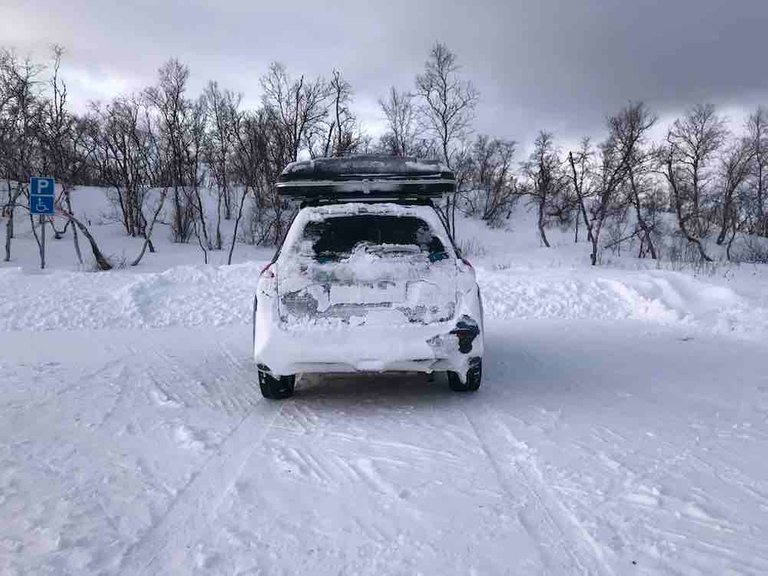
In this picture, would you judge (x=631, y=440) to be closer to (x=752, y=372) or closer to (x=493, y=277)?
(x=752, y=372)

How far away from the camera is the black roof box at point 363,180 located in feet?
19.2

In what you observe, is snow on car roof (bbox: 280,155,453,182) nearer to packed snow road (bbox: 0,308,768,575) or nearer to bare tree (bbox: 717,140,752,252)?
packed snow road (bbox: 0,308,768,575)

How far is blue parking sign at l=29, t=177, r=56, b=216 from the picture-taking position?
13.5 m

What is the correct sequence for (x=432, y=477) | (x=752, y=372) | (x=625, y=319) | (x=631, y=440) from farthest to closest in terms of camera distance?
(x=625, y=319) → (x=752, y=372) → (x=631, y=440) → (x=432, y=477)

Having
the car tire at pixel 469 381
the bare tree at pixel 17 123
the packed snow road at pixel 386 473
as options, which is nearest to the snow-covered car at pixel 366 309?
the car tire at pixel 469 381

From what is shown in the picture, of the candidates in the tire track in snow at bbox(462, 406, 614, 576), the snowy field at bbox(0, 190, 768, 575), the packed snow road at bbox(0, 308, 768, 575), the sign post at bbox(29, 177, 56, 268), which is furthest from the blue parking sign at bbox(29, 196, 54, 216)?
the tire track in snow at bbox(462, 406, 614, 576)

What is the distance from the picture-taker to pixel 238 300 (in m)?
11.3

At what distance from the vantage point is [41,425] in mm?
4508

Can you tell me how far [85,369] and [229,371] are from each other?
166 centimetres

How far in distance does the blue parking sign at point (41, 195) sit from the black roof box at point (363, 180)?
1025 cm

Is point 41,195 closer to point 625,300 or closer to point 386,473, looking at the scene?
point 625,300

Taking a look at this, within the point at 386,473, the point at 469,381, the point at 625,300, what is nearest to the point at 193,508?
the point at 386,473

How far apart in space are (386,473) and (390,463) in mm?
170

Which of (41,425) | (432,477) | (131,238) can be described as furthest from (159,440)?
(131,238)
